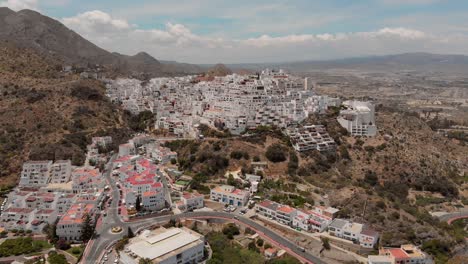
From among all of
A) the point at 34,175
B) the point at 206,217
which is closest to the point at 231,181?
the point at 206,217

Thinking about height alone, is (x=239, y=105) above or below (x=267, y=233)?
above

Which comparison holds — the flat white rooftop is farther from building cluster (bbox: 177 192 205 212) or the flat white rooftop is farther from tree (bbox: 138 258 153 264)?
building cluster (bbox: 177 192 205 212)

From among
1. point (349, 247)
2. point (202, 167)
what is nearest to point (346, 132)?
point (202, 167)

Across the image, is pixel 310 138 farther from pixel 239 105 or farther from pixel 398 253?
pixel 398 253

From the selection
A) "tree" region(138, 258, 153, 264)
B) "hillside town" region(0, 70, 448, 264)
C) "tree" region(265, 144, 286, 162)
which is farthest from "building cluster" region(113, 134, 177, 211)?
"tree" region(265, 144, 286, 162)

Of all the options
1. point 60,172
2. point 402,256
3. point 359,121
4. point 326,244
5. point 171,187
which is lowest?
→ point 402,256

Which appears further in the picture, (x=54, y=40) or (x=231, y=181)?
(x=54, y=40)

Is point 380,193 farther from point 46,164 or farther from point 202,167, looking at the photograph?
point 46,164

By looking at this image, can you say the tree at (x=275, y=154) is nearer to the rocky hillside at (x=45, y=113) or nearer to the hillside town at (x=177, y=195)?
the hillside town at (x=177, y=195)
